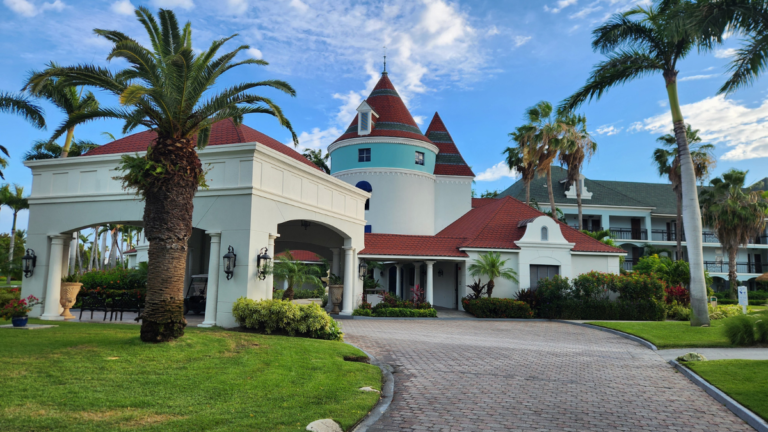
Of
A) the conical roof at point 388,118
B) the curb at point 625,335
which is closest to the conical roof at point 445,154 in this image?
the conical roof at point 388,118

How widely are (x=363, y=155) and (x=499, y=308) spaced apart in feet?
45.7

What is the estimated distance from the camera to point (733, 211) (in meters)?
34.5

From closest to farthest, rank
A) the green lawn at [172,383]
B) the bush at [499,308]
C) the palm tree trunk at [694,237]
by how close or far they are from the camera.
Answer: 1. the green lawn at [172,383]
2. the palm tree trunk at [694,237]
3. the bush at [499,308]

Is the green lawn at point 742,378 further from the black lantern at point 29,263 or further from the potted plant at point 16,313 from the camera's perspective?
the black lantern at point 29,263

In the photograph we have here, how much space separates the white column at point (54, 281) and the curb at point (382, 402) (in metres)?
→ 11.7

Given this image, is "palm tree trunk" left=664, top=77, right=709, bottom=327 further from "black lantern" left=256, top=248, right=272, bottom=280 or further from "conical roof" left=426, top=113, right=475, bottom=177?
"conical roof" left=426, top=113, right=475, bottom=177

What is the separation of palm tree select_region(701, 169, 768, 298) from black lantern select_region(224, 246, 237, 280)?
3452 centimetres

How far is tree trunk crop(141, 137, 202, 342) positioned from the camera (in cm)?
1015

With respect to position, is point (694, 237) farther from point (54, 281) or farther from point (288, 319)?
point (54, 281)

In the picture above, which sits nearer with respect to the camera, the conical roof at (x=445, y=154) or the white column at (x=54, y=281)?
the white column at (x=54, y=281)

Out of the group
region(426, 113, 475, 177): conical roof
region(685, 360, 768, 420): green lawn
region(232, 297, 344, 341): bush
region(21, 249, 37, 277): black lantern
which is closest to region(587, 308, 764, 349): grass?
region(685, 360, 768, 420): green lawn

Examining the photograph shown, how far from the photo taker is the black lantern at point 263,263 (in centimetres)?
1488

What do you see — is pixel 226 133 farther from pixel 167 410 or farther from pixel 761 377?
pixel 761 377

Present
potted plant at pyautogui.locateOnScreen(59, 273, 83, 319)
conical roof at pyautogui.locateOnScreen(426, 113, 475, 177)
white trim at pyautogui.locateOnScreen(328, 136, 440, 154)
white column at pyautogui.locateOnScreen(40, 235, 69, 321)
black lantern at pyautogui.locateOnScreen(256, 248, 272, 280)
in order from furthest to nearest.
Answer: conical roof at pyautogui.locateOnScreen(426, 113, 475, 177), white trim at pyautogui.locateOnScreen(328, 136, 440, 154), potted plant at pyautogui.locateOnScreen(59, 273, 83, 319), white column at pyautogui.locateOnScreen(40, 235, 69, 321), black lantern at pyautogui.locateOnScreen(256, 248, 272, 280)
